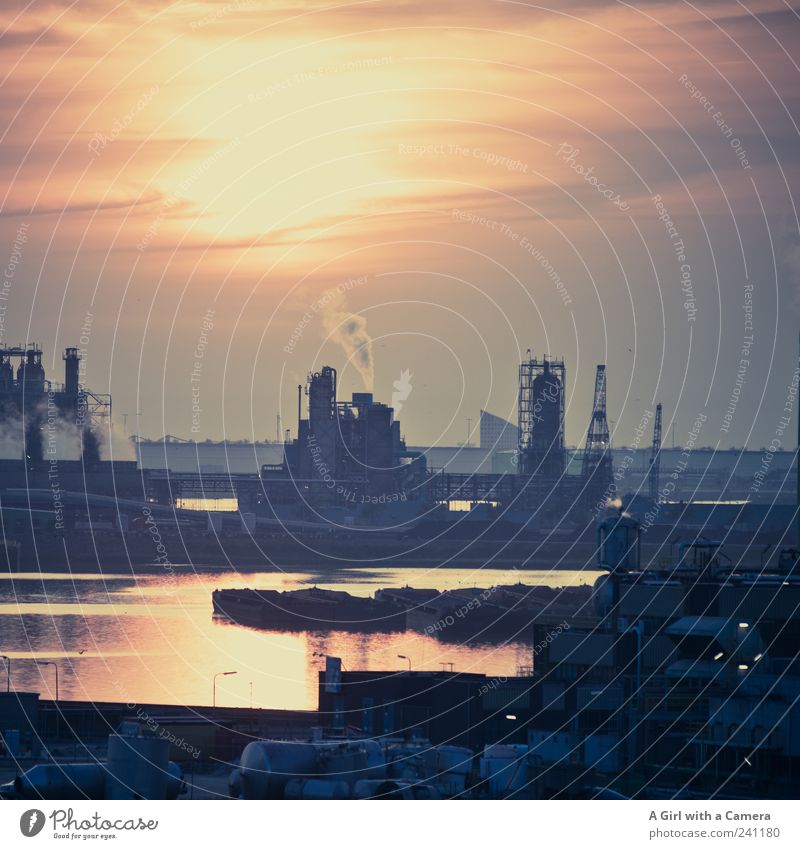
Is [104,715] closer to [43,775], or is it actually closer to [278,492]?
[43,775]

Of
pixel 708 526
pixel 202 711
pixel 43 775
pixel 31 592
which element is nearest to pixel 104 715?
pixel 202 711

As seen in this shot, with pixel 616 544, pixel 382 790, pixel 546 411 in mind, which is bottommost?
pixel 382 790

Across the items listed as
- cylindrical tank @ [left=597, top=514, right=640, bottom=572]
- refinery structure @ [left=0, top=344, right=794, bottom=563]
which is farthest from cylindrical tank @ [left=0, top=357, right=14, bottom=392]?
cylindrical tank @ [left=597, top=514, right=640, bottom=572]

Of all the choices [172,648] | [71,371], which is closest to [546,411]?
[71,371]

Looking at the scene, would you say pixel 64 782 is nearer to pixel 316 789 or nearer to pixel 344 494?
pixel 316 789

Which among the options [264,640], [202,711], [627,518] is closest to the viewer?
[627,518]

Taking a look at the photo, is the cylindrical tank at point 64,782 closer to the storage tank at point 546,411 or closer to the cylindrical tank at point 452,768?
the cylindrical tank at point 452,768

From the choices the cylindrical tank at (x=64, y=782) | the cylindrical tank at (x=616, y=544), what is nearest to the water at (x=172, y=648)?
the cylindrical tank at (x=616, y=544)
